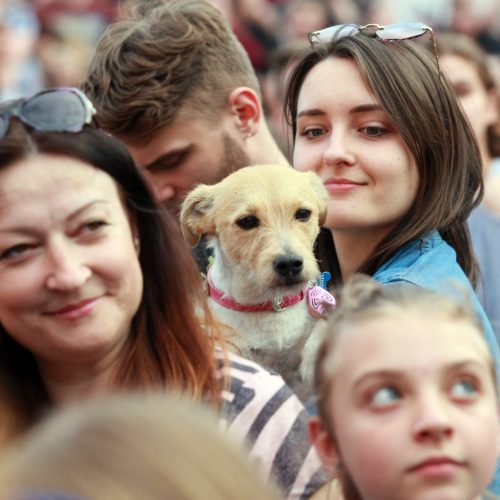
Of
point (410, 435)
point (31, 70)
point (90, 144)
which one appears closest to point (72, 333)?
point (90, 144)

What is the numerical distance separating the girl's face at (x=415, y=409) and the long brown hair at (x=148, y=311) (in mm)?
610

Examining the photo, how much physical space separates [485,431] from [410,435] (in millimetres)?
140

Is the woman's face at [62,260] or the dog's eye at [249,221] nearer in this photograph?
the woman's face at [62,260]

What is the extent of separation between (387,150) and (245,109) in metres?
1.09

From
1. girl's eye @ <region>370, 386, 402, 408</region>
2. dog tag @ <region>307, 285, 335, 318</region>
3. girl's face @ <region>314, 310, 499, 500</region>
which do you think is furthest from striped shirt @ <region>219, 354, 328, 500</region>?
dog tag @ <region>307, 285, 335, 318</region>

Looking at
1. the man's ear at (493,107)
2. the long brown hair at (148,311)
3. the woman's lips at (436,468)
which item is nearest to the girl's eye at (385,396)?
the woman's lips at (436,468)

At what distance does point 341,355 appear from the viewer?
84.5 inches

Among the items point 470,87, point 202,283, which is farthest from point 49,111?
point 470,87

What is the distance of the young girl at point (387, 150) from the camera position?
338 cm

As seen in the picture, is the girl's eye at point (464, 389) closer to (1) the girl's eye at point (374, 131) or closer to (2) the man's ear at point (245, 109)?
(1) the girl's eye at point (374, 131)

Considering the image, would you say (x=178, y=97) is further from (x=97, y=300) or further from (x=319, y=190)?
(x=97, y=300)

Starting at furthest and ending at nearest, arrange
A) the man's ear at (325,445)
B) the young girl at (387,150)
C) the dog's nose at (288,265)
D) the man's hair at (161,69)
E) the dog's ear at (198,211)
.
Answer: the man's hair at (161,69) < the dog's ear at (198,211) < the dog's nose at (288,265) < the young girl at (387,150) < the man's ear at (325,445)

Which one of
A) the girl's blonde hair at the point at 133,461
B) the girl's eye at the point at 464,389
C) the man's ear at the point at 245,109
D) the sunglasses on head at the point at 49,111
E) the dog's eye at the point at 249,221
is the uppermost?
the man's ear at the point at 245,109

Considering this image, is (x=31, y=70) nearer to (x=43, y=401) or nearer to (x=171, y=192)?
(x=171, y=192)
